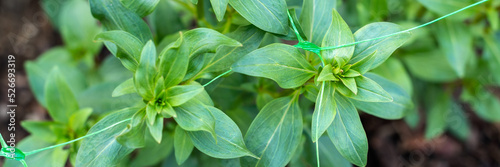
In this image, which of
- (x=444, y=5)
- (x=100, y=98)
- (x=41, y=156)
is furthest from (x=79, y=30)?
(x=444, y=5)

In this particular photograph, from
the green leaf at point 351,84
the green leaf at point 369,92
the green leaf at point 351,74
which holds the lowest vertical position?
the green leaf at point 369,92

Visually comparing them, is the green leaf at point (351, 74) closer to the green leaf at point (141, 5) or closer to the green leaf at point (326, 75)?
the green leaf at point (326, 75)

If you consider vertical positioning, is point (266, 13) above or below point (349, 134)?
above

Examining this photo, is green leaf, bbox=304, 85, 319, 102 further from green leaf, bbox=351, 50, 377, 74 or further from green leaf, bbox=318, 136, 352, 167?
green leaf, bbox=318, 136, 352, 167

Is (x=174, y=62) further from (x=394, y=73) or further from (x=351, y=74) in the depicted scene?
(x=394, y=73)

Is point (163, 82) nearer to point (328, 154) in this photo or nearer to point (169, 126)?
point (169, 126)

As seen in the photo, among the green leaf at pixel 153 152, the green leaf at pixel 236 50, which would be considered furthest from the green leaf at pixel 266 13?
the green leaf at pixel 153 152
